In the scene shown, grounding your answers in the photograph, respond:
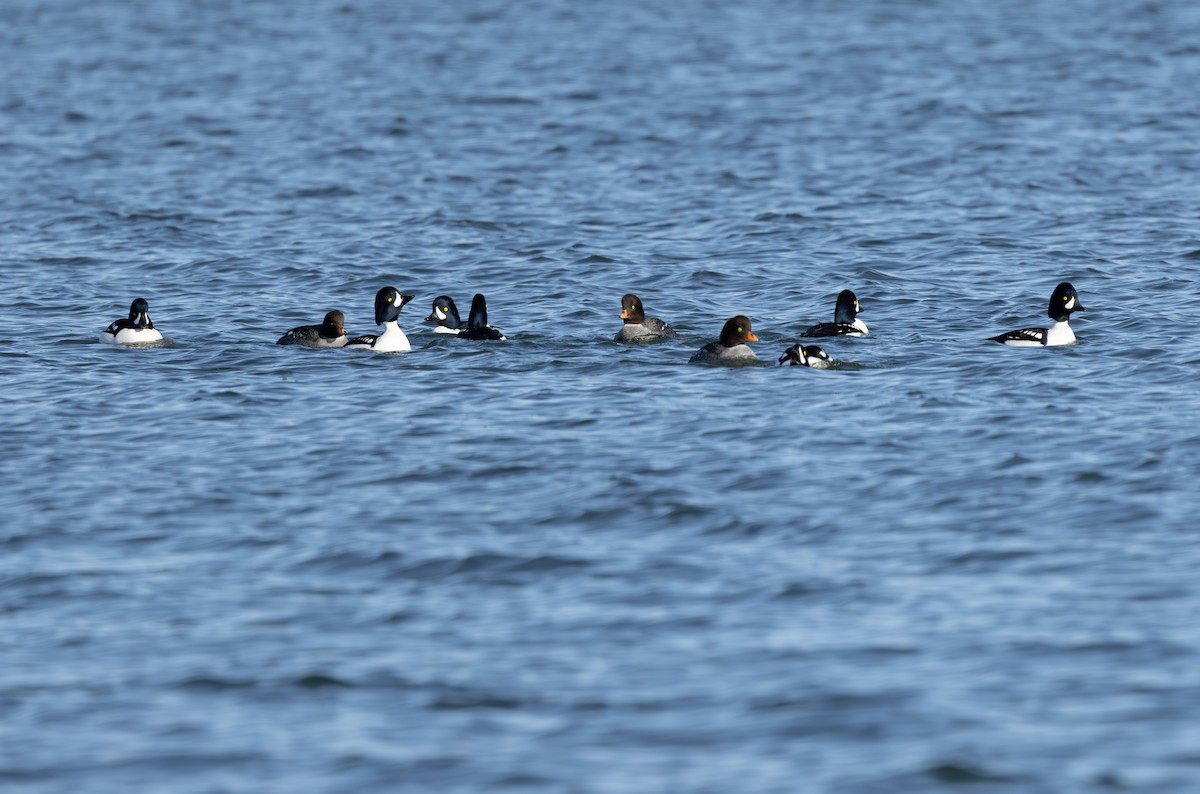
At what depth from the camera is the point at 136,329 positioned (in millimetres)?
22719

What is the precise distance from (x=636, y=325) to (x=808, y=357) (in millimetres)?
2709

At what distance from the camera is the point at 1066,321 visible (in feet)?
74.7

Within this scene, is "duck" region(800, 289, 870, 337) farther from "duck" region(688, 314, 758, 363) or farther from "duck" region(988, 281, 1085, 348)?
"duck" region(988, 281, 1085, 348)

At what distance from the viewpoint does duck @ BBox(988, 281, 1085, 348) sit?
22.3m

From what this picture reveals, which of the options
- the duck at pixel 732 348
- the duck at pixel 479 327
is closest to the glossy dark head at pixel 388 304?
the duck at pixel 479 327

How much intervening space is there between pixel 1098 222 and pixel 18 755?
2471 cm

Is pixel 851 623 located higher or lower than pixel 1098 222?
lower

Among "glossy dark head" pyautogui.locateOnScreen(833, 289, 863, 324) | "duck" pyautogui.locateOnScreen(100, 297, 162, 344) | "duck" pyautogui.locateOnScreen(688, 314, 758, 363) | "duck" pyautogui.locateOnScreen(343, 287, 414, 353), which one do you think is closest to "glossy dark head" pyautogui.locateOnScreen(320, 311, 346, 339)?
"duck" pyautogui.locateOnScreen(343, 287, 414, 353)

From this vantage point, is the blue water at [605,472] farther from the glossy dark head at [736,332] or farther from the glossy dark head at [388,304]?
the glossy dark head at [388,304]

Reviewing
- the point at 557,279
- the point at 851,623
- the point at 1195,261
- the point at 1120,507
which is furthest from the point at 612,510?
the point at 1195,261

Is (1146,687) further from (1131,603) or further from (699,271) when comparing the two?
(699,271)

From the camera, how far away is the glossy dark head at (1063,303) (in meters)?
22.5

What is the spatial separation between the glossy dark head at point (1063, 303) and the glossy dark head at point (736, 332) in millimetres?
3930

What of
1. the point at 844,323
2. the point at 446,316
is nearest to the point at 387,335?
the point at 446,316
